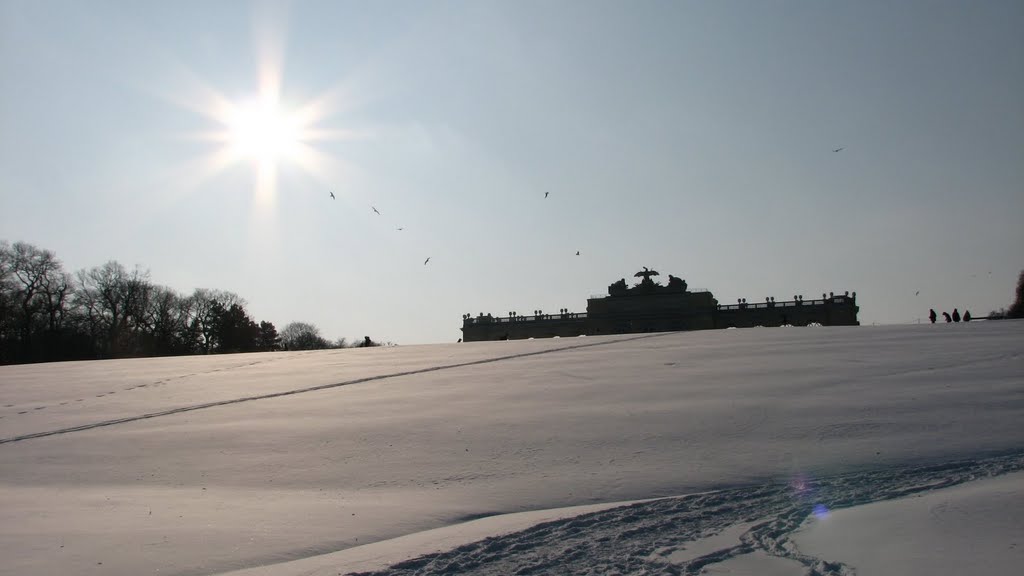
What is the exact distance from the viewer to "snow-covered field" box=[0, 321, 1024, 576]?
9.97 ft

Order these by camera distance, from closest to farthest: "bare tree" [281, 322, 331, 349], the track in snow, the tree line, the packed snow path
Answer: the packed snow path, the track in snow, the tree line, "bare tree" [281, 322, 331, 349]

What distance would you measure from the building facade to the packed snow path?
50155 millimetres

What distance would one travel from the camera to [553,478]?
168 inches

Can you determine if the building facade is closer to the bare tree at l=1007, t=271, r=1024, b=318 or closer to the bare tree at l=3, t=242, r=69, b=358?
the bare tree at l=1007, t=271, r=1024, b=318

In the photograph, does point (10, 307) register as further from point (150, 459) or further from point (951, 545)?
point (951, 545)

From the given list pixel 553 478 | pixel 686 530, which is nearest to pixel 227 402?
pixel 553 478

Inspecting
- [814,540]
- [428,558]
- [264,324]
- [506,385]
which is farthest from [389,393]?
[264,324]

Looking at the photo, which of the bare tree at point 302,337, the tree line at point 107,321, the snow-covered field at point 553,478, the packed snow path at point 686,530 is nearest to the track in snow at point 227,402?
the snow-covered field at point 553,478

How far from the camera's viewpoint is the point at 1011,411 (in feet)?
16.8

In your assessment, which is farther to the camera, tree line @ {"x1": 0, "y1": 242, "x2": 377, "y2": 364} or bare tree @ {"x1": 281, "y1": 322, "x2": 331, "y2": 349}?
bare tree @ {"x1": 281, "y1": 322, "x2": 331, "y2": 349}

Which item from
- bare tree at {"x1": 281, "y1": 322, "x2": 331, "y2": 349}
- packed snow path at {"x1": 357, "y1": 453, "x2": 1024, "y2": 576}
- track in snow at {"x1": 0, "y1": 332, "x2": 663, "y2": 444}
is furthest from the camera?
bare tree at {"x1": 281, "y1": 322, "x2": 331, "y2": 349}

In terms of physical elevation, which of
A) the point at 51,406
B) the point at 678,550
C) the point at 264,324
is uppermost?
the point at 264,324

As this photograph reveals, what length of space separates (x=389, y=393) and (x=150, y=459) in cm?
322

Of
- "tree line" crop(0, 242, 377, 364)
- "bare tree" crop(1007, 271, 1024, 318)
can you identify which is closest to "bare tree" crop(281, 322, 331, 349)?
"tree line" crop(0, 242, 377, 364)
